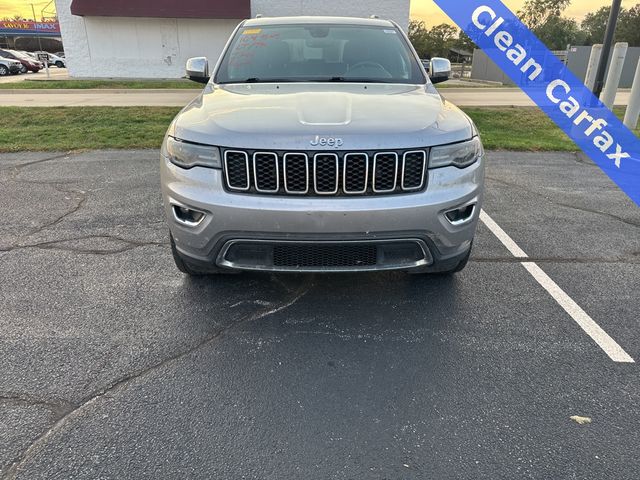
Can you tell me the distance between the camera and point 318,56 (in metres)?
4.05

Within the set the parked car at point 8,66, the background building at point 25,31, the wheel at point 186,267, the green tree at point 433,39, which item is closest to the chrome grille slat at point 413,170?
the wheel at point 186,267

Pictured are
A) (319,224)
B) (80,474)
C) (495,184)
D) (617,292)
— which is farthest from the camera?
(495,184)

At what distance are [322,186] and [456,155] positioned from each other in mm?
806

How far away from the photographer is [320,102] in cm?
306

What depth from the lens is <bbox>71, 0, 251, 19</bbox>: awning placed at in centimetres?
2183

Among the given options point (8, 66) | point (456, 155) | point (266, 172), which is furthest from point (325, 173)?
point (8, 66)

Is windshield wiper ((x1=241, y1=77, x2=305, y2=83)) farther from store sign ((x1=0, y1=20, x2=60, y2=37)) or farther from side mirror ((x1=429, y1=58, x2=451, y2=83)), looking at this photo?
store sign ((x1=0, y1=20, x2=60, y2=37))

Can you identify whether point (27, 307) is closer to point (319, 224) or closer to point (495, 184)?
point (319, 224)

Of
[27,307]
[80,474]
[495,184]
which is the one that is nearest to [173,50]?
[495,184]

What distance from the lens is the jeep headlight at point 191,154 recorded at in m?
2.68

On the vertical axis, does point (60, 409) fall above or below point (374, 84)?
below

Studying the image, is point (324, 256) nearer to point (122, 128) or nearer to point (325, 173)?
point (325, 173)

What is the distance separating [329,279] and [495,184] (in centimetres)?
359

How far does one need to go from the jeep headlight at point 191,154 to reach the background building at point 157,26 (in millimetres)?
21860
